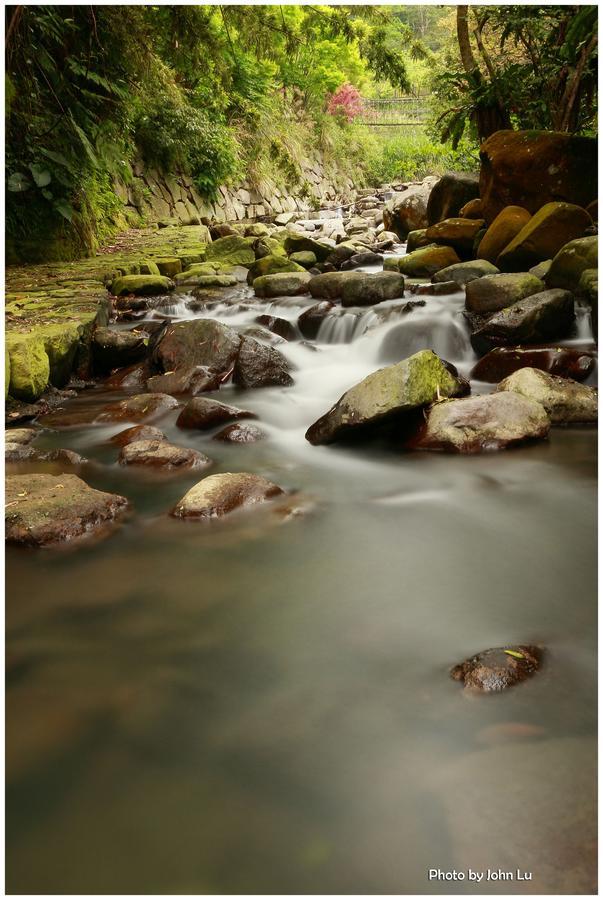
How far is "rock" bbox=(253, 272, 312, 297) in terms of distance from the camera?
9125mm

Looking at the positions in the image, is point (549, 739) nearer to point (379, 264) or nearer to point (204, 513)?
point (204, 513)

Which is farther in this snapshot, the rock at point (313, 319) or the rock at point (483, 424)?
the rock at point (313, 319)

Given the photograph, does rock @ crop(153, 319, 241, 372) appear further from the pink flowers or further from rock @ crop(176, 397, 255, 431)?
the pink flowers

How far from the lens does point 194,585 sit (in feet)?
8.76

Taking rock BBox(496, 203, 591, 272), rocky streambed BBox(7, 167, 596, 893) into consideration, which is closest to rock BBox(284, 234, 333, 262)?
rock BBox(496, 203, 591, 272)

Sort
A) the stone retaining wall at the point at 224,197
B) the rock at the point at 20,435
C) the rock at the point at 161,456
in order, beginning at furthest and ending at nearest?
1. the stone retaining wall at the point at 224,197
2. the rock at the point at 20,435
3. the rock at the point at 161,456

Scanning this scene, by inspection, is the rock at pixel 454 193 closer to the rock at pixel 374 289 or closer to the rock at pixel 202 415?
the rock at pixel 374 289

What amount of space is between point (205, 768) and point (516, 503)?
8.01 ft

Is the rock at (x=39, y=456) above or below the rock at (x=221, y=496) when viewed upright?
below

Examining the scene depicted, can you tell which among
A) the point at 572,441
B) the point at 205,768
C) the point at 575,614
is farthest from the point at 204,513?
the point at 572,441

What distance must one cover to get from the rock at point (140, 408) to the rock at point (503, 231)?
219 inches

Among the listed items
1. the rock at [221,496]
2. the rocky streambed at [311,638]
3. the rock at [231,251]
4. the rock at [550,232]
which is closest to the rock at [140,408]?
the rocky streambed at [311,638]

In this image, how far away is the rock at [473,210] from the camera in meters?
9.87

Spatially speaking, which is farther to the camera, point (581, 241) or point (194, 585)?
point (581, 241)
